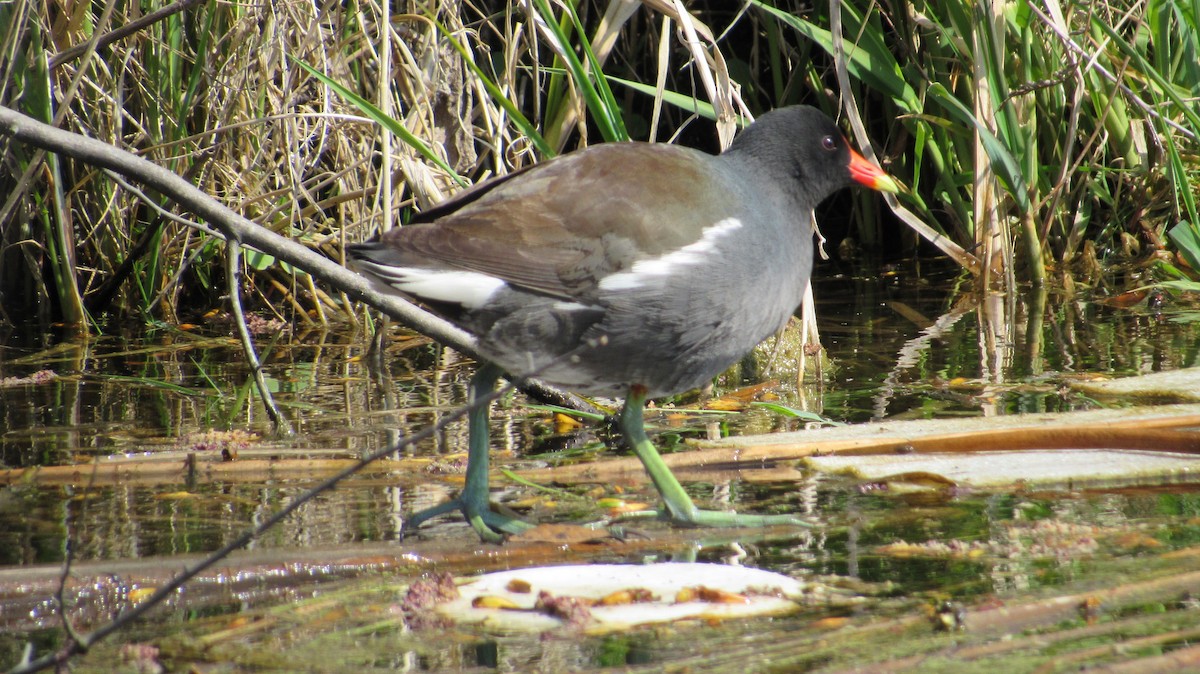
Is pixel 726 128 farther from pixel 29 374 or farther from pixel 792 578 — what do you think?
pixel 29 374

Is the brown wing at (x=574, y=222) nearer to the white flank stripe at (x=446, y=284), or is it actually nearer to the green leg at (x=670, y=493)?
the white flank stripe at (x=446, y=284)

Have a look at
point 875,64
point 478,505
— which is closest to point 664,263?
point 478,505

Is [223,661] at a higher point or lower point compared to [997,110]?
lower

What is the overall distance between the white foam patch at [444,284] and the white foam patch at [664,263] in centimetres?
20

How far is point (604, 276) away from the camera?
89.5 inches

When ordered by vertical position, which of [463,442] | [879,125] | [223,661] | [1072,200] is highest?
[879,125]

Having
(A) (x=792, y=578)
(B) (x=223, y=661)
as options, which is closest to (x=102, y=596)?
(B) (x=223, y=661)

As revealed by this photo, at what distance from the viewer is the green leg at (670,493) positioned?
86.7 inches

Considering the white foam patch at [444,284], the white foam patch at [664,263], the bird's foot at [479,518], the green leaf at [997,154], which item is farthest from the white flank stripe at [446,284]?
the green leaf at [997,154]

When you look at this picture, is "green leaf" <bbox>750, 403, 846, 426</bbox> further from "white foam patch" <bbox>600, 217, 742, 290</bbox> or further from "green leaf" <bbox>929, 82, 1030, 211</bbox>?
"green leaf" <bbox>929, 82, 1030, 211</bbox>

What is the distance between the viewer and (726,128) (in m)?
3.29

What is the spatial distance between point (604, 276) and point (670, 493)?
398 millimetres

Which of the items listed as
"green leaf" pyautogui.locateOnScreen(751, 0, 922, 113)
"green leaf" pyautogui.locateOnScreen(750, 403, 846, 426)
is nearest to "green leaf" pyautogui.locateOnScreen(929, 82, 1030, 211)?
"green leaf" pyautogui.locateOnScreen(751, 0, 922, 113)

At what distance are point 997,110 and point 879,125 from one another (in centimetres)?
96
